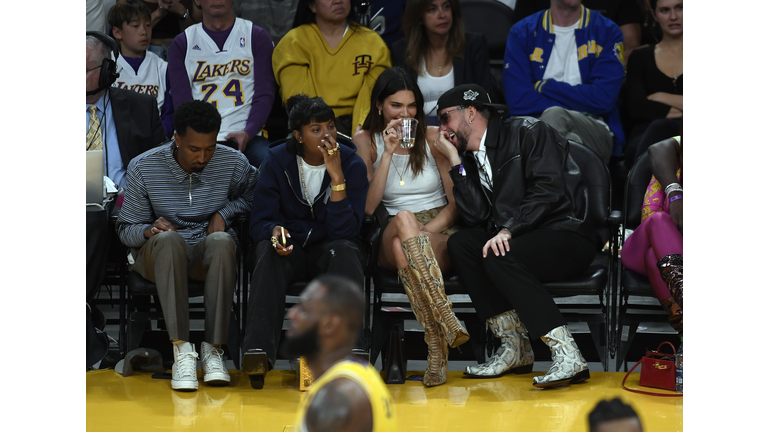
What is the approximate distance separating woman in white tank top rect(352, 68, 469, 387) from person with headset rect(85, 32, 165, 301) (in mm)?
1158

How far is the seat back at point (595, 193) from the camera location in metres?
4.53

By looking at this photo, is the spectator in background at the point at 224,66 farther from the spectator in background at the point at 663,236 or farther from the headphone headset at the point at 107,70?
the spectator in background at the point at 663,236

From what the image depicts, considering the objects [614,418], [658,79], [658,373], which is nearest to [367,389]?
[614,418]

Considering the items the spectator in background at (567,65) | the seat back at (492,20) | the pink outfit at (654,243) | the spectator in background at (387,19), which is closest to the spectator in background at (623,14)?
the seat back at (492,20)

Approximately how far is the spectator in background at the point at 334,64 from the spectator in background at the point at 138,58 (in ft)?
2.48

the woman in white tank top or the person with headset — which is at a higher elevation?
Answer: the person with headset

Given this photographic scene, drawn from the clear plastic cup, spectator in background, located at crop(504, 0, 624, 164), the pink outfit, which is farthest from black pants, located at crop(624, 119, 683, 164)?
the clear plastic cup

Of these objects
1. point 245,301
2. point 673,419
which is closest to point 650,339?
point 673,419

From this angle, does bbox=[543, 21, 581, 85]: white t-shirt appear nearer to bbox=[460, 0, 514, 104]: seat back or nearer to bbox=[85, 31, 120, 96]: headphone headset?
bbox=[460, 0, 514, 104]: seat back

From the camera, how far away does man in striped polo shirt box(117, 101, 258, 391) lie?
4.11 m

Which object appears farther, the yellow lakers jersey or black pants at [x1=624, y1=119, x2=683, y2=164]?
black pants at [x1=624, y1=119, x2=683, y2=164]

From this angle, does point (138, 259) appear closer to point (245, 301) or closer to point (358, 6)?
point (245, 301)

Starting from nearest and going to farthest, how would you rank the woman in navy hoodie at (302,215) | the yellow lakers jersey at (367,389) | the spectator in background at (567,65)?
the yellow lakers jersey at (367,389)
the woman in navy hoodie at (302,215)
the spectator in background at (567,65)

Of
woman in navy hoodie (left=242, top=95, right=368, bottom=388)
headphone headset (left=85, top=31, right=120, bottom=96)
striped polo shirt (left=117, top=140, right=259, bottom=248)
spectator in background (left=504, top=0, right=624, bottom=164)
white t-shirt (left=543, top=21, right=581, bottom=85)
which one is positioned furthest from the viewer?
white t-shirt (left=543, top=21, right=581, bottom=85)
